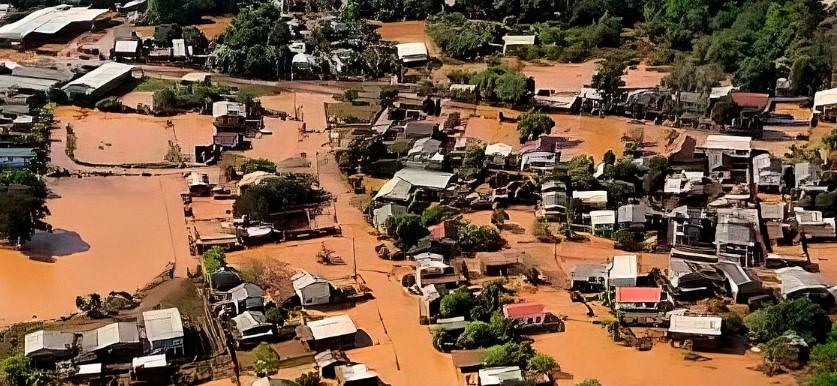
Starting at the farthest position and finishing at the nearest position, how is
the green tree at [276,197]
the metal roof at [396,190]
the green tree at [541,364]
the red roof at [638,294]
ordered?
1. the metal roof at [396,190]
2. the green tree at [276,197]
3. the red roof at [638,294]
4. the green tree at [541,364]

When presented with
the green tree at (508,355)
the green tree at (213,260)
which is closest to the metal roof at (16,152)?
the green tree at (213,260)

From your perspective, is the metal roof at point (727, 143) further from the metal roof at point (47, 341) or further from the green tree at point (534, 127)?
the metal roof at point (47, 341)

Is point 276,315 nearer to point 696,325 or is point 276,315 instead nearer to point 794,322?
point 696,325

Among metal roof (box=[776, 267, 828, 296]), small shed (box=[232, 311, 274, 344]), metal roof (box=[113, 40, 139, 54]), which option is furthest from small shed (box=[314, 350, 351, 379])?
metal roof (box=[113, 40, 139, 54])

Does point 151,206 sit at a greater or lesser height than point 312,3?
lesser

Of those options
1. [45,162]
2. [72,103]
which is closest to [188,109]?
[72,103]

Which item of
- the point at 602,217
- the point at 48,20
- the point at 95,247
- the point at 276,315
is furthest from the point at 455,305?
the point at 48,20

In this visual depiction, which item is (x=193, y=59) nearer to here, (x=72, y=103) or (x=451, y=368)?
(x=72, y=103)
